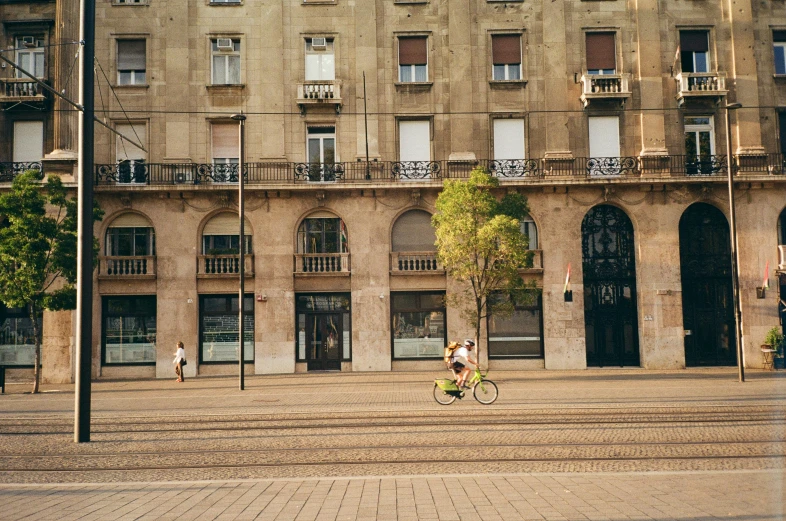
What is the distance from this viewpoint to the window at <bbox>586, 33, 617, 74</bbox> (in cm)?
3023

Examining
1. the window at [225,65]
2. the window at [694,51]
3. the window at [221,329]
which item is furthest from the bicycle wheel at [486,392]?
the window at [694,51]

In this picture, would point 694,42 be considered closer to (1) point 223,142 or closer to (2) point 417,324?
(2) point 417,324

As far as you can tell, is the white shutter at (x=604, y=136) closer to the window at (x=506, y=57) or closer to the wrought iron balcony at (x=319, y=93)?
the window at (x=506, y=57)

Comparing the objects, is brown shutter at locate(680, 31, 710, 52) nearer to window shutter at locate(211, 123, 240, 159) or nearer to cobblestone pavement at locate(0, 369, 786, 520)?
cobblestone pavement at locate(0, 369, 786, 520)

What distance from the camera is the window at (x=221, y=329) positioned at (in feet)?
95.8

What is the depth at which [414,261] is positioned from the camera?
29.3m

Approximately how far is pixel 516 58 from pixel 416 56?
15.1 feet

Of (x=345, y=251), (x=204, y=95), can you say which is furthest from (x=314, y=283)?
(x=204, y=95)

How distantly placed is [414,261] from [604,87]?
38.2 feet

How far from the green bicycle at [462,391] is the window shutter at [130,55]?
2142 centimetres

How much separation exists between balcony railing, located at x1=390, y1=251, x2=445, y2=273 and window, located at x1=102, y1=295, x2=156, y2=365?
35.7 ft

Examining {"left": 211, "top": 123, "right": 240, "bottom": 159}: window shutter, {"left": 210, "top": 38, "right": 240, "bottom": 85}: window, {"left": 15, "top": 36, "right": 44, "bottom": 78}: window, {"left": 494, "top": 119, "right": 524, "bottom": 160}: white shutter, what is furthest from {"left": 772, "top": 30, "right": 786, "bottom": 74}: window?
{"left": 15, "top": 36, "right": 44, "bottom": 78}: window

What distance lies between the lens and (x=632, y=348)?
29.5m

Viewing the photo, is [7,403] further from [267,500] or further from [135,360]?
[267,500]
